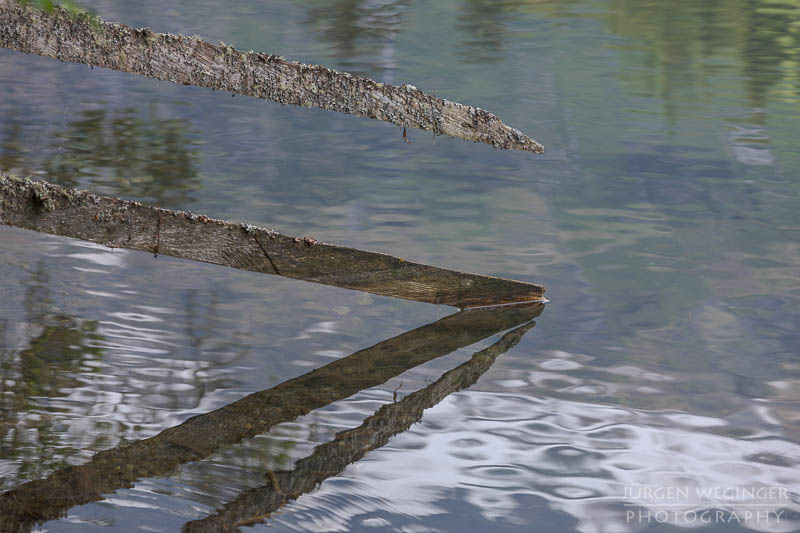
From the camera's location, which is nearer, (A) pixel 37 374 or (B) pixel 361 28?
(A) pixel 37 374

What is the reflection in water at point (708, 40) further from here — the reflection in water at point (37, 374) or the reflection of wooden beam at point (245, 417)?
the reflection in water at point (37, 374)

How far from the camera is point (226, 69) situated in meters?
3.24

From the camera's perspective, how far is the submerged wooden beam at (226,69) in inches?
122

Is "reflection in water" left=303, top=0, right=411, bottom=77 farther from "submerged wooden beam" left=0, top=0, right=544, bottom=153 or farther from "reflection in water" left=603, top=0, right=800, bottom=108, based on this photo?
"submerged wooden beam" left=0, top=0, right=544, bottom=153

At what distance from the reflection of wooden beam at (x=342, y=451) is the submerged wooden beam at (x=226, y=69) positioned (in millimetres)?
1161

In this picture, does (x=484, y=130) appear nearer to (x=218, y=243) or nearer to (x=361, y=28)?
(x=218, y=243)

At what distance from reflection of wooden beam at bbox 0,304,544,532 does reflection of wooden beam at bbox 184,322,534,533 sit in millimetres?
211

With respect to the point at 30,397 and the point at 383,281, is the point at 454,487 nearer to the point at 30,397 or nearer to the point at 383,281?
the point at 383,281

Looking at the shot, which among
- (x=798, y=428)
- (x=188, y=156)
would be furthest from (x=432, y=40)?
(x=798, y=428)

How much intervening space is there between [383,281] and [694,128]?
6269 millimetres

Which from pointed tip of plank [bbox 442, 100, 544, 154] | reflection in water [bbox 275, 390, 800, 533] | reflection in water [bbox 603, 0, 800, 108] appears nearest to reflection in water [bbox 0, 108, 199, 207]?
pointed tip of plank [bbox 442, 100, 544, 154]

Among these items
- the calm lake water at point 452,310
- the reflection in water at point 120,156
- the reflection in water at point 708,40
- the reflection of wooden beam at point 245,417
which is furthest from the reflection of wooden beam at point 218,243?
the reflection in water at point 708,40

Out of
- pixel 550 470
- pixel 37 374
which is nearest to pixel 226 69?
pixel 37 374

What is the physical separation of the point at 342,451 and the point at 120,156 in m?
5.89
